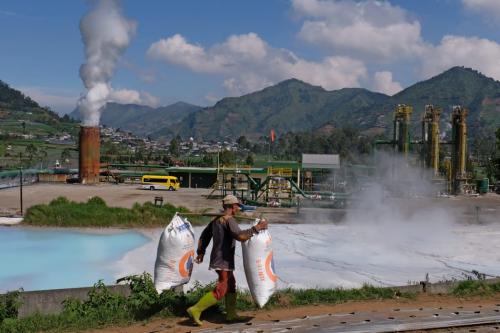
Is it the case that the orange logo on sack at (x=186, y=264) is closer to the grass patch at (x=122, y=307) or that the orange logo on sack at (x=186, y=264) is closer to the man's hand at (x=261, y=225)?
the grass patch at (x=122, y=307)

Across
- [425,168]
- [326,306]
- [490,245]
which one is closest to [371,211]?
[490,245]

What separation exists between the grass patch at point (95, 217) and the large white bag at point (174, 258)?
16.3m

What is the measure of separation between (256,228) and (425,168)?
50.1 meters

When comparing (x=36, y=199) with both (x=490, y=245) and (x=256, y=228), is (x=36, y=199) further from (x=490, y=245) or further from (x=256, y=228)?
(x=256, y=228)

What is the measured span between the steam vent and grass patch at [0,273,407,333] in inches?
1795

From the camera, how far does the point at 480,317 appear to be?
747 centimetres

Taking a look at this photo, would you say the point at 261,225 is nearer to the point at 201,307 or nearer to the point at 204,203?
the point at 201,307

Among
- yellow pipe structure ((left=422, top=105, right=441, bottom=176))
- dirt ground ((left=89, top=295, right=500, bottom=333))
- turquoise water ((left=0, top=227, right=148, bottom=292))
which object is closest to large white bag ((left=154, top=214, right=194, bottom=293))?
dirt ground ((left=89, top=295, right=500, bottom=333))

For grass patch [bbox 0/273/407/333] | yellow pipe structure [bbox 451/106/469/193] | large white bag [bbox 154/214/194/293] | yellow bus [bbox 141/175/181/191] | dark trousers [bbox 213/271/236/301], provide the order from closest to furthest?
1. dark trousers [bbox 213/271/236/301]
2. grass patch [bbox 0/273/407/333]
3. large white bag [bbox 154/214/194/293]
4. yellow pipe structure [bbox 451/106/469/193]
5. yellow bus [bbox 141/175/181/191]

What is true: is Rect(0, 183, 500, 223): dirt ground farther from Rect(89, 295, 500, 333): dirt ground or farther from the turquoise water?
Rect(89, 295, 500, 333): dirt ground

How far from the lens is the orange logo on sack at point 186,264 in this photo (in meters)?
7.64

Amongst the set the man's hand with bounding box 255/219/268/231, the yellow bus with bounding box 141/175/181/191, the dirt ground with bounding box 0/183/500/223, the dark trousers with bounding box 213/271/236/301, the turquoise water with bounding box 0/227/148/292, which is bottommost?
the turquoise water with bounding box 0/227/148/292

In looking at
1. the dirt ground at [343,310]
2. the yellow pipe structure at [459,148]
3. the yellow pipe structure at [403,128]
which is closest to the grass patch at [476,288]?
the dirt ground at [343,310]

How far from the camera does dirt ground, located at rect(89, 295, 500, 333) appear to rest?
6914 mm
